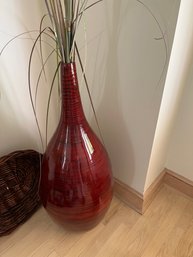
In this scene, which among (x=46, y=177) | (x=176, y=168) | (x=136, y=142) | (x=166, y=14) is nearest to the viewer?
(x=166, y=14)

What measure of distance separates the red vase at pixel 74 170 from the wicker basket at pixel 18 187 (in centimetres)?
19

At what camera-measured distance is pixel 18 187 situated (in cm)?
112

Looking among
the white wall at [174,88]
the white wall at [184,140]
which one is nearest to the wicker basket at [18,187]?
the white wall at [174,88]

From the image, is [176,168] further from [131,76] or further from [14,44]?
[14,44]

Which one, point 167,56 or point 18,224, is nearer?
point 167,56

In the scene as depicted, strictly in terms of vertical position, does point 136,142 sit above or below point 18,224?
above

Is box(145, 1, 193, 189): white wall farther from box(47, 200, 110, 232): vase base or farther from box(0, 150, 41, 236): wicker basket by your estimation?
box(0, 150, 41, 236): wicker basket

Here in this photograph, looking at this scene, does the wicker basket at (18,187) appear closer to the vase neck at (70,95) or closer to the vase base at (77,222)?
the vase base at (77,222)

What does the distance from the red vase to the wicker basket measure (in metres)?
0.19

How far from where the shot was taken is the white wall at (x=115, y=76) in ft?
2.56

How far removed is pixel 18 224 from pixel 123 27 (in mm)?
948

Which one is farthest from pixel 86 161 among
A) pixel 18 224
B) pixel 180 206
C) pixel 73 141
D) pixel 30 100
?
pixel 180 206

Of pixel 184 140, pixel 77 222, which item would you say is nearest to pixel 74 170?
pixel 77 222

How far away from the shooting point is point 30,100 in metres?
1.11
